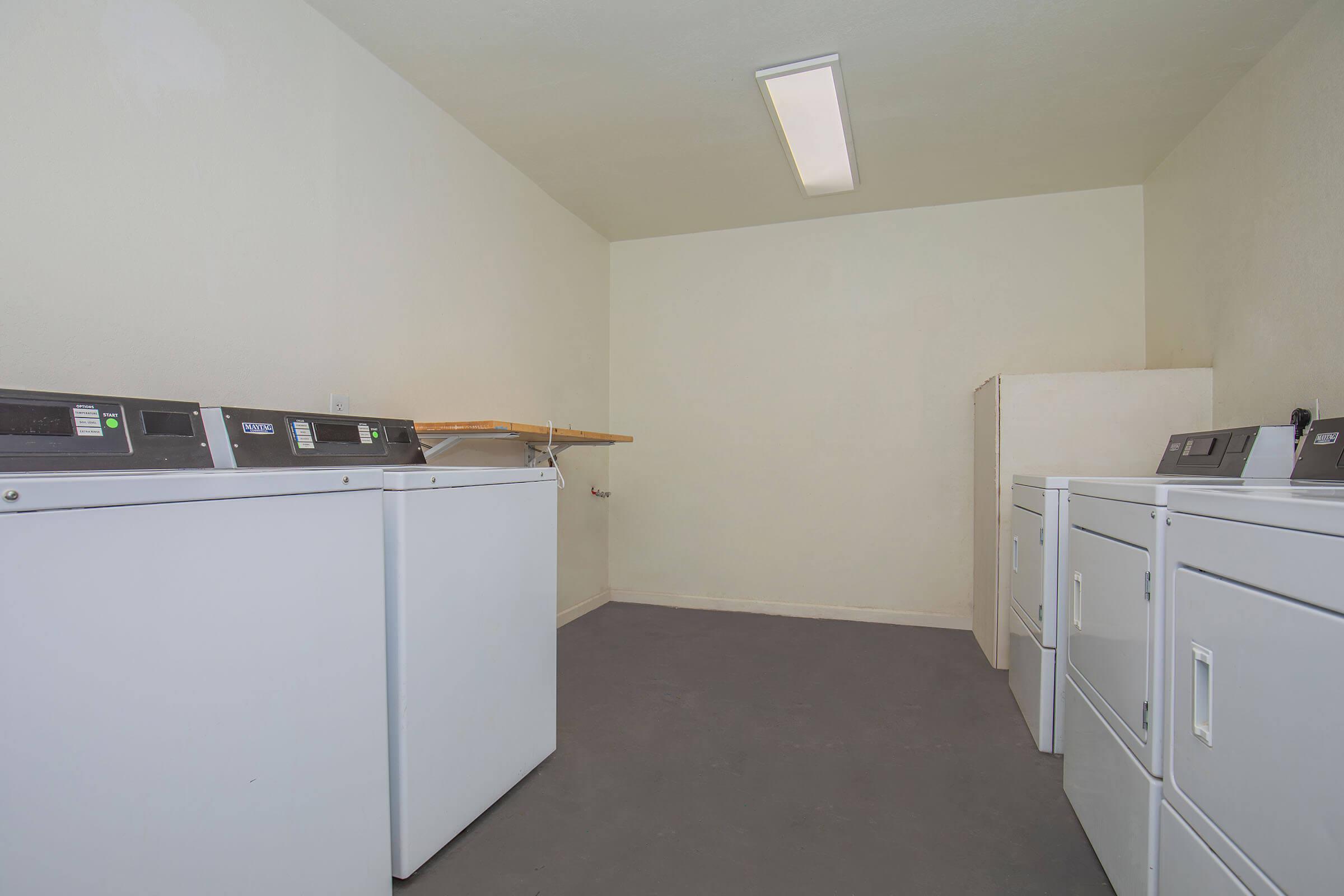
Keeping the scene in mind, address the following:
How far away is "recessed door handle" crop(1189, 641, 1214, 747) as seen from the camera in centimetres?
107

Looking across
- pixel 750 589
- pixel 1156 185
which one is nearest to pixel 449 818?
pixel 750 589

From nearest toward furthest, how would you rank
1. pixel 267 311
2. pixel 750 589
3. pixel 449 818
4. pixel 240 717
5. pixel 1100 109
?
pixel 240 717 → pixel 449 818 → pixel 267 311 → pixel 1100 109 → pixel 750 589

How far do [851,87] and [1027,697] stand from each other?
240cm

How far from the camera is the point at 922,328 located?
3850mm

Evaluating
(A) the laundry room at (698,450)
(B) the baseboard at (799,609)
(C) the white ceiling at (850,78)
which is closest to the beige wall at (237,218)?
(A) the laundry room at (698,450)

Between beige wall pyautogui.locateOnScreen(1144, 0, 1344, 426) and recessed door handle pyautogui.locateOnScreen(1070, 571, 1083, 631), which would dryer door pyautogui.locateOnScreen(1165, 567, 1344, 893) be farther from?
beige wall pyautogui.locateOnScreen(1144, 0, 1344, 426)

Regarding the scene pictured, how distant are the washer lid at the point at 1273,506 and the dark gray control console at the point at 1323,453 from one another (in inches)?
20.3

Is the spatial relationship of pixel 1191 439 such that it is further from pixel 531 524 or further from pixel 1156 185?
pixel 531 524

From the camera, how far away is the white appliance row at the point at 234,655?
0.90m

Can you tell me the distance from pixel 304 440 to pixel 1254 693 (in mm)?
1954

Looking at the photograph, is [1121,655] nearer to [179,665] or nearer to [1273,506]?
[1273,506]

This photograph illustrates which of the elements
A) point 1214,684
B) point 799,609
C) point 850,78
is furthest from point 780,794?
point 850,78

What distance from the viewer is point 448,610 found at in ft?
5.43

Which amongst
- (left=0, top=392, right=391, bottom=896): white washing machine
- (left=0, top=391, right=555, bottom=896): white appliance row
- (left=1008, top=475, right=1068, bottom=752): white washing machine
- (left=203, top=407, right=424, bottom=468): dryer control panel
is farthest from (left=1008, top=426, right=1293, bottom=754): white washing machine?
(left=203, top=407, right=424, bottom=468): dryer control panel
